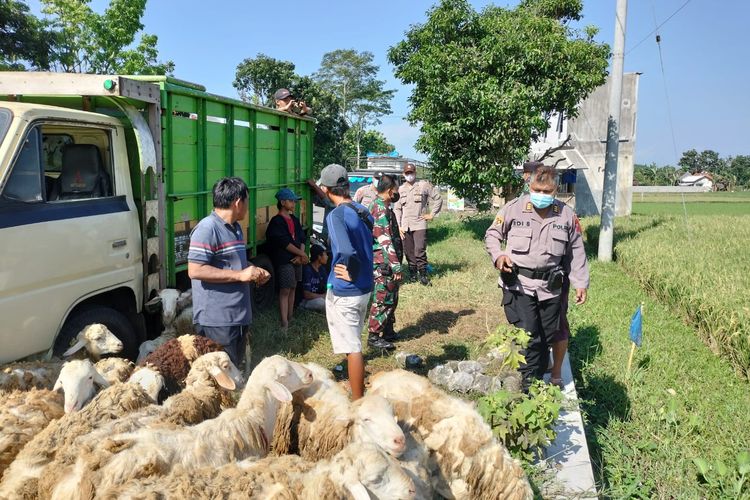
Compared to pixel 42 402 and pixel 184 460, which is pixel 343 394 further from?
pixel 42 402

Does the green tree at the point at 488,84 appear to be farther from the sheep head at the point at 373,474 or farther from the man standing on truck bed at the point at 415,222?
the sheep head at the point at 373,474

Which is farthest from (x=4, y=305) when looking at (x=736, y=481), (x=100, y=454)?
(x=736, y=481)

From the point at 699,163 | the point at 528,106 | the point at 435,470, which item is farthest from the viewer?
the point at 699,163

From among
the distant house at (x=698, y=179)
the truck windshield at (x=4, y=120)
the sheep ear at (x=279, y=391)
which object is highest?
the distant house at (x=698, y=179)

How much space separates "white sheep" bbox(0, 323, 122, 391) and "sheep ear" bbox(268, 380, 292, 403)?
1.51 metres

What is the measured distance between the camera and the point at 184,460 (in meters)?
2.42

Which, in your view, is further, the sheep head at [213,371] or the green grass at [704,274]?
the green grass at [704,274]

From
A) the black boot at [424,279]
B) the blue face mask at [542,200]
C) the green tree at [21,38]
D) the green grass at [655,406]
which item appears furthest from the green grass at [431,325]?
the green tree at [21,38]

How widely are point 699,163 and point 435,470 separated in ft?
275

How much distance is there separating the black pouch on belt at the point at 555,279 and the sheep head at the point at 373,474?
261 cm

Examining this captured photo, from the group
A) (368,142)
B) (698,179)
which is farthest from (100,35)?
(698,179)

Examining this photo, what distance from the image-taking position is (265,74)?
1187 inches

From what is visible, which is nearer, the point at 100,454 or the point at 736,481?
the point at 100,454

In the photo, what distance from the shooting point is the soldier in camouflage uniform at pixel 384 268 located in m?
6.27
